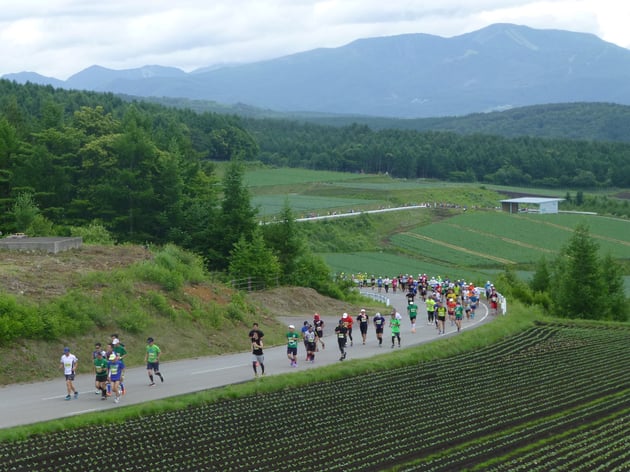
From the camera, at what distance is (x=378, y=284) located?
66312 millimetres

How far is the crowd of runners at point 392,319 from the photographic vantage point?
31438 mm

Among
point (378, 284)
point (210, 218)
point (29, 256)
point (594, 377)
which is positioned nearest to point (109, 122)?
point (210, 218)

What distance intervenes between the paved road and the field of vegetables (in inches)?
67.0

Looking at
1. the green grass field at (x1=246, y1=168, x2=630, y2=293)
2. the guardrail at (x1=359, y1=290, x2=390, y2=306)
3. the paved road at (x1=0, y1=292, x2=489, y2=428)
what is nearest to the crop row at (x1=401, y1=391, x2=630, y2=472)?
the paved road at (x1=0, y1=292, x2=489, y2=428)

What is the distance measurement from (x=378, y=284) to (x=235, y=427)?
44.0 meters

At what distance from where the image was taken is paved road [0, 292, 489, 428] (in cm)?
2382

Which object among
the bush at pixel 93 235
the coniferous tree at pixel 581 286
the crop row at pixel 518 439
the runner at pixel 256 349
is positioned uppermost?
the bush at pixel 93 235

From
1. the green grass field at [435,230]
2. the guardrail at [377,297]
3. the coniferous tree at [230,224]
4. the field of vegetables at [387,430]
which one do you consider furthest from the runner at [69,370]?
the green grass field at [435,230]

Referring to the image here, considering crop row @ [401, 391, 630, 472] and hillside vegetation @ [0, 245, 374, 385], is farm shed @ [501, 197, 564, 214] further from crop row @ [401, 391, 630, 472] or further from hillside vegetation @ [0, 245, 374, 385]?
crop row @ [401, 391, 630, 472]

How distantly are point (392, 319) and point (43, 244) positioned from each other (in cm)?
1626

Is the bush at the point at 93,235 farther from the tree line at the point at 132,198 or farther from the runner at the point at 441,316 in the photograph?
the runner at the point at 441,316

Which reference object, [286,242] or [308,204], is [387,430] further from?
[308,204]

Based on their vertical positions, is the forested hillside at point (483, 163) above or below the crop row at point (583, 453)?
below

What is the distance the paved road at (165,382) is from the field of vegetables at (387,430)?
1703 millimetres
